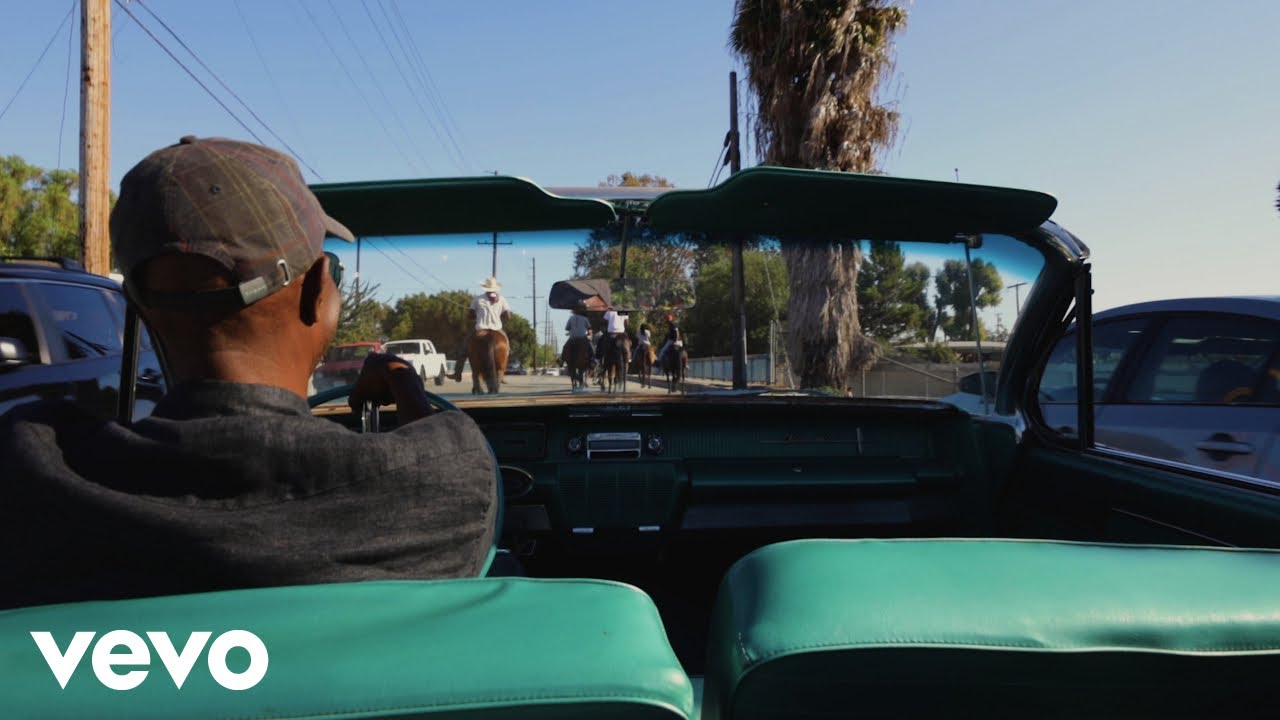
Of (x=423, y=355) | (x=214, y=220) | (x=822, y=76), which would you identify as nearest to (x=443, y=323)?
(x=423, y=355)

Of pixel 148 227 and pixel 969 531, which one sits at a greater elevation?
pixel 148 227

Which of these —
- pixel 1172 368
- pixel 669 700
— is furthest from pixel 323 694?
pixel 1172 368

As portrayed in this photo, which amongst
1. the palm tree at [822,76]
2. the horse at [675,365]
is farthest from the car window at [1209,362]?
the palm tree at [822,76]

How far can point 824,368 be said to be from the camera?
359 centimetres

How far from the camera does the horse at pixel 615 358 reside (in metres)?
3.41

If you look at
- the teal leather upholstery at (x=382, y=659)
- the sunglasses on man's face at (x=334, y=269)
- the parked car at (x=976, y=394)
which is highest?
the sunglasses on man's face at (x=334, y=269)

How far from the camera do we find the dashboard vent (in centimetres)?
358

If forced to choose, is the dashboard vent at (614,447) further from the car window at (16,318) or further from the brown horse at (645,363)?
the car window at (16,318)

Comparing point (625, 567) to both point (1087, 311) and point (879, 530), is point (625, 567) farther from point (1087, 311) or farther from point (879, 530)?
point (1087, 311)

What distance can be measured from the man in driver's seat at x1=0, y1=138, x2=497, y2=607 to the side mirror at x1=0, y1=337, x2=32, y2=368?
5239mm

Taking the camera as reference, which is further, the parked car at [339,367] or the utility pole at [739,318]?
the utility pole at [739,318]

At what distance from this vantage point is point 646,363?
11.3 ft

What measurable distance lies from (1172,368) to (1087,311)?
9.06 ft

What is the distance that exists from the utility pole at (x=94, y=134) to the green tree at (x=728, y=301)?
11.5m
